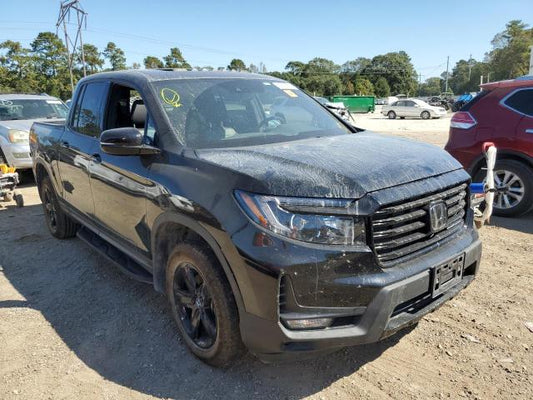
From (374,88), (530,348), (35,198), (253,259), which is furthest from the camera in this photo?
(374,88)

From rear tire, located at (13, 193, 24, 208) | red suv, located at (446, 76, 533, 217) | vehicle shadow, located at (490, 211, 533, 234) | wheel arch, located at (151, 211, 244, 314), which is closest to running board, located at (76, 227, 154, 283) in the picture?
wheel arch, located at (151, 211, 244, 314)

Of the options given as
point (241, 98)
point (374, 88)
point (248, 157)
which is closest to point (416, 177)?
point (248, 157)

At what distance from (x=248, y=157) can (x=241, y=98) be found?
41.5 inches

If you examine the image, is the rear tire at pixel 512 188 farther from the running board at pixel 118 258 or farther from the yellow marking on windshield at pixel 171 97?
the running board at pixel 118 258

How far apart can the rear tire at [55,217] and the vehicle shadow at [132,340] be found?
37 cm

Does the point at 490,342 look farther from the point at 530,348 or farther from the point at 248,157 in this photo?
the point at 248,157

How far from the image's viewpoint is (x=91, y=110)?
4.19m

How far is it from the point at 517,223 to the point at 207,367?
4597 mm

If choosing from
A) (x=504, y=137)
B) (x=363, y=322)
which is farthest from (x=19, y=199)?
(x=504, y=137)

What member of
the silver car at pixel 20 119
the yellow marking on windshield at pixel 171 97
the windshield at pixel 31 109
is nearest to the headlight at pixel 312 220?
the yellow marking on windshield at pixel 171 97

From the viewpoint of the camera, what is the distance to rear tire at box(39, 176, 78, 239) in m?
5.18

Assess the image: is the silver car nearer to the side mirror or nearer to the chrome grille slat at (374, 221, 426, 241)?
the side mirror

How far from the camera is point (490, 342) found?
2.98 meters

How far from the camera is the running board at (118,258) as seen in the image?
11.1 feet
